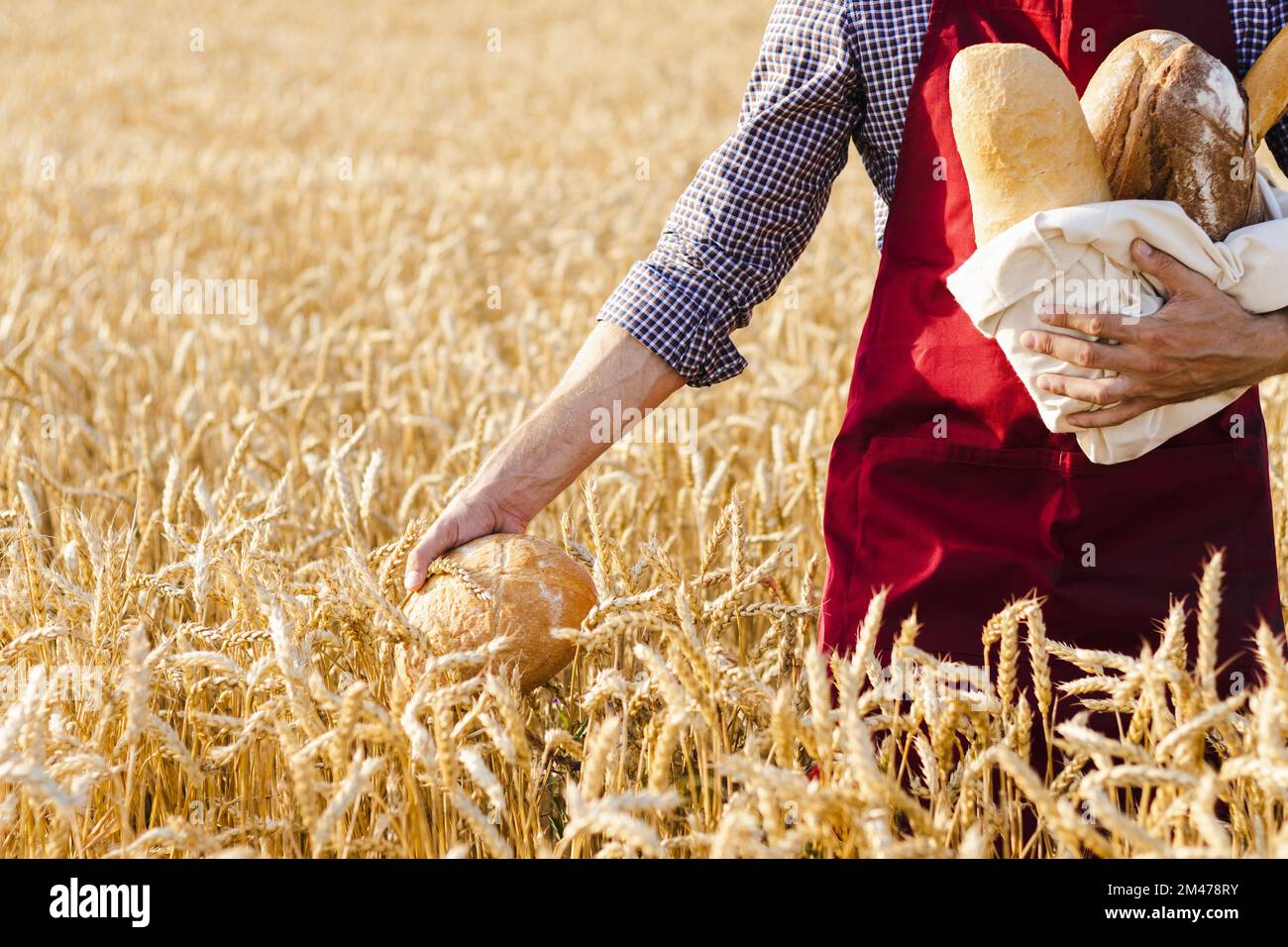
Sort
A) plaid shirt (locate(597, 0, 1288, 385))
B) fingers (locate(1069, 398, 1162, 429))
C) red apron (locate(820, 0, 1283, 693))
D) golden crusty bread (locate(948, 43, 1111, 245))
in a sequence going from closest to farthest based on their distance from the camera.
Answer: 1. golden crusty bread (locate(948, 43, 1111, 245))
2. fingers (locate(1069, 398, 1162, 429))
3. red apron (locate(820, 0, 1283, 693))
4. plaid shirt (locate(597, 0, 1288, 385))

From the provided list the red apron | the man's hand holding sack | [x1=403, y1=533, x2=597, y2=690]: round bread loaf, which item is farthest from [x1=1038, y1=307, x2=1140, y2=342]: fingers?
[x1=403, y1=533, x2=597, y2=690]: round bread loaf

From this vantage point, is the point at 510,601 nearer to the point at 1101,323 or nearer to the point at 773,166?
the point at 773,166

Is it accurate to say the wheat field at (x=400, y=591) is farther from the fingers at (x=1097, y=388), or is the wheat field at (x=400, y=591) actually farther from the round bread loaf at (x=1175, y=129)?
the round bread loaf at (x=1175, y=129)

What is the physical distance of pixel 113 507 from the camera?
3.52 m

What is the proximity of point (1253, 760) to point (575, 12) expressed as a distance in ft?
64.6

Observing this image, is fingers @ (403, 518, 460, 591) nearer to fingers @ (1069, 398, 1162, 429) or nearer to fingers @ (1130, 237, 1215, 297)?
fingers @ (1069, 398, 1162, 429)

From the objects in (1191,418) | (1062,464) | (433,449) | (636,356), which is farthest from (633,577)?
(433,449)

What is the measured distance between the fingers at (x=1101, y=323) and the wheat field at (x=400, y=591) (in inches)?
15.1

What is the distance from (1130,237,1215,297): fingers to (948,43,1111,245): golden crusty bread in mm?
96

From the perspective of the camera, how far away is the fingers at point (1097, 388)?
176cm

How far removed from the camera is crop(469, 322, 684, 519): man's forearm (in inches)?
81.4

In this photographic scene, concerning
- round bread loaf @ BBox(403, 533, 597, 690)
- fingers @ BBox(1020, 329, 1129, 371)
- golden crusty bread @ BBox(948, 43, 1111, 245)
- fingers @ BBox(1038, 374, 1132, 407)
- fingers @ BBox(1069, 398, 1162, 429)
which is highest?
golden crusty bread @ BBox(948, 43, 1111, 245)

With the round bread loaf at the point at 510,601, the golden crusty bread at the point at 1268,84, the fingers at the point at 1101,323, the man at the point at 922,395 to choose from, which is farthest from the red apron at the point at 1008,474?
the round bread loaf at the point at 510,601

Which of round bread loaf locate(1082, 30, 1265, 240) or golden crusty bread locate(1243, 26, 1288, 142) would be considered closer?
round bread loaf locate(1082, 30, 1265, 240)
